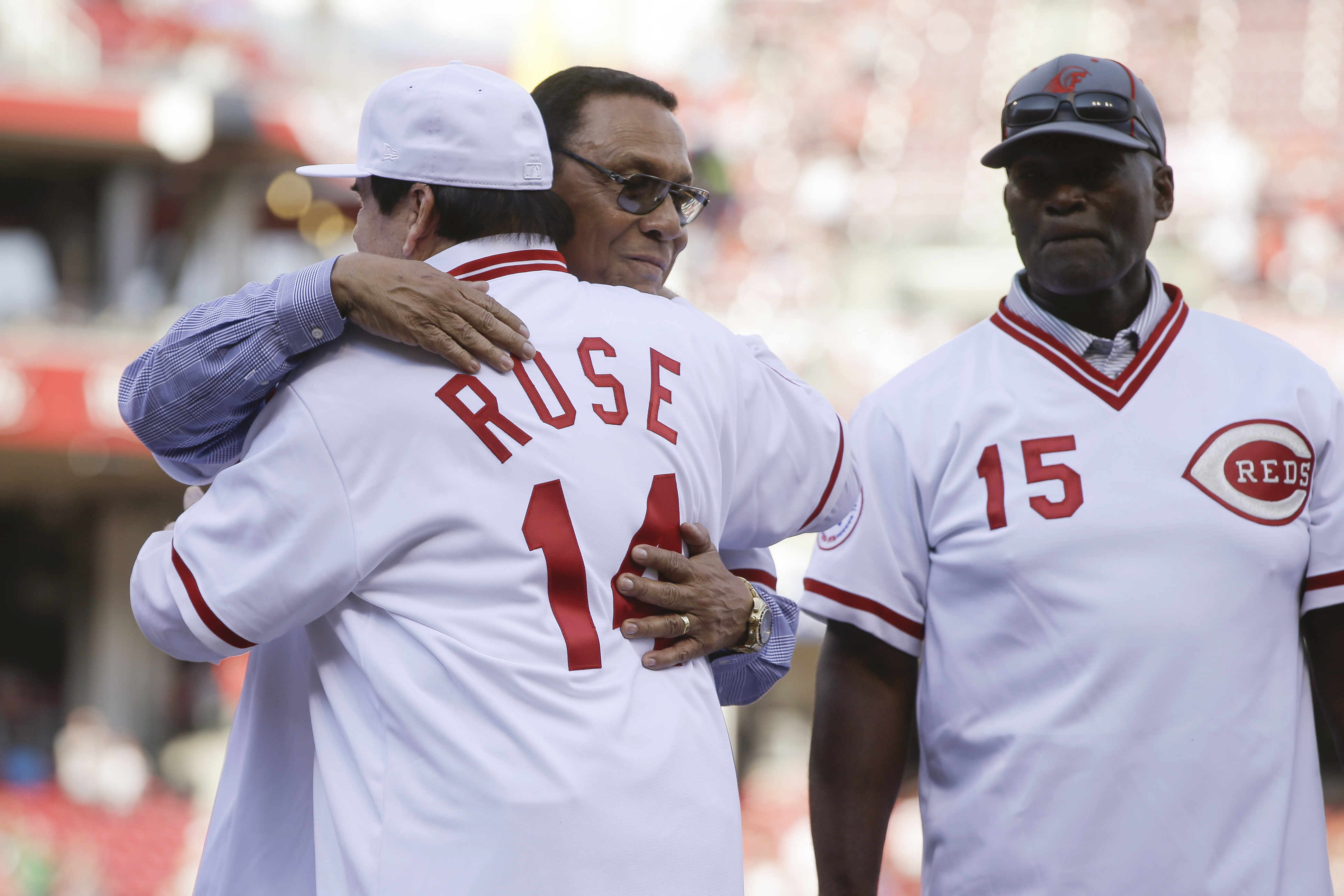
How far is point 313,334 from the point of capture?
1.44 metres

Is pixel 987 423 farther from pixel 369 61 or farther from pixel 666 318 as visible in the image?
pixel 369 61

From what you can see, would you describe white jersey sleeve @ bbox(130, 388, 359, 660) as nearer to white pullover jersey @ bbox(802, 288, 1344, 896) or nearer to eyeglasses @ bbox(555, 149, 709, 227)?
eyeglasses @ bbox(555, 149, 709, 227)

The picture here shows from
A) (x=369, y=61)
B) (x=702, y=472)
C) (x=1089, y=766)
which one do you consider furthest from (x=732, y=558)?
(x=369, y=61)

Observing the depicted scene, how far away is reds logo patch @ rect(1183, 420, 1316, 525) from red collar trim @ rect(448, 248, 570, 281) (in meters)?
0.90

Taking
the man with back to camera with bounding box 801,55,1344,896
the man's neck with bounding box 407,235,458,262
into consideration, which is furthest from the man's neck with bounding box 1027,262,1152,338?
the man's neck with bounding box 407,235,458,262

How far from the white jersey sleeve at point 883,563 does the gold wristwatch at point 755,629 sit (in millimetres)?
224

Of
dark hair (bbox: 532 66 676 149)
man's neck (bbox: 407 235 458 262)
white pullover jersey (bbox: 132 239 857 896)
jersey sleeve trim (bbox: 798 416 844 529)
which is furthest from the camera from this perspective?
dark hair (bbox: 532 66 676 149)

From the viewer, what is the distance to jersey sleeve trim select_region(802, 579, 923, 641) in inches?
75.7

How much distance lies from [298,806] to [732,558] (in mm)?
642

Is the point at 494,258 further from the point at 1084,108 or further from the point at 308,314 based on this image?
the point at 1084,108

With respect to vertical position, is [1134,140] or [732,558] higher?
[1134,140]

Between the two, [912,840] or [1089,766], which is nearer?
[1089,766]

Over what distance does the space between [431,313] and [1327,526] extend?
1.21 m

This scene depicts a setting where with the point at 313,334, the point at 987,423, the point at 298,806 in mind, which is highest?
the point at 313,334
